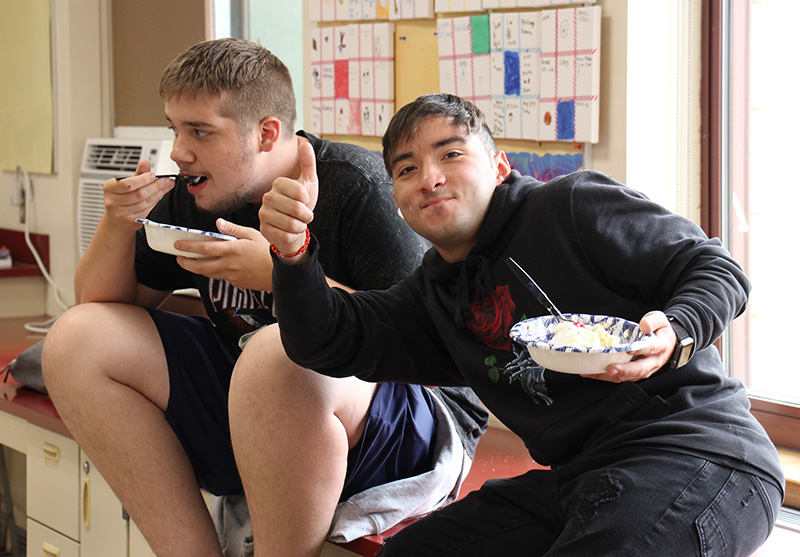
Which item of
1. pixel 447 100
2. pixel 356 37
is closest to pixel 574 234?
pixel 447 100

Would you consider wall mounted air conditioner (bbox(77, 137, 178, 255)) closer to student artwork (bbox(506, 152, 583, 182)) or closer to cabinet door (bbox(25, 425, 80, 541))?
cabinet door (bbox(25, 425, 80, 541))

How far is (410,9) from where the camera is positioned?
211 cm

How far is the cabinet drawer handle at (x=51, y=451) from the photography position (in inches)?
86.3

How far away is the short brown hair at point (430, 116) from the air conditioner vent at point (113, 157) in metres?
1.83

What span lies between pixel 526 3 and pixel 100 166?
187cm

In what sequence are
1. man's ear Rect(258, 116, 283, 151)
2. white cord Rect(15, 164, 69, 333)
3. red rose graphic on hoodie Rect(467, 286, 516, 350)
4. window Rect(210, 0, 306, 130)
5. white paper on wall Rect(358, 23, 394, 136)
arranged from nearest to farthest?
1. red rose graphic on hoodie Rect(467, 286, 516, 350)
2. man's ear Rect(258, 116, 283, 151)
3. white paper on wall Rect(358, 23, 394, 136)
4. window Rect(210, 0, 306, 130)
5. white cord Rect(15, 164, 69, 333)

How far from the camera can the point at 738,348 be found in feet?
6.29

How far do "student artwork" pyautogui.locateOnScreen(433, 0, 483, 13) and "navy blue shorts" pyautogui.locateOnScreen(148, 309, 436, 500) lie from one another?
893 millimetres

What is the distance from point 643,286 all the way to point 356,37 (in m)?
1.28

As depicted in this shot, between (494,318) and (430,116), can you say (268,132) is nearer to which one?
(430,116)

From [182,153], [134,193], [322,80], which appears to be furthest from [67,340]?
[322,80]

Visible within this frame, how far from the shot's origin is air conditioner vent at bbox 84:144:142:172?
3045 millimetres

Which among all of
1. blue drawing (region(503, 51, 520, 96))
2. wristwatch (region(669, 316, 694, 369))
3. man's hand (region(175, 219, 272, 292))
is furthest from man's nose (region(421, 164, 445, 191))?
blue drawing (region(503, 51, 520, 96))

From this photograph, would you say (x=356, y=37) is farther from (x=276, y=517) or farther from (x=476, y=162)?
(x=276, y=517)
